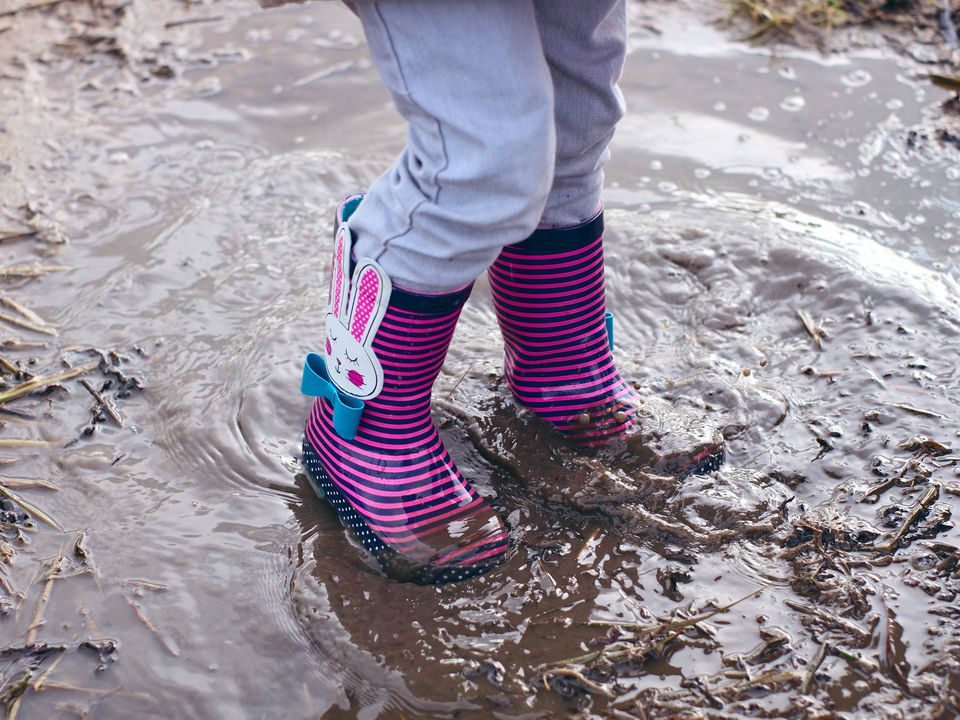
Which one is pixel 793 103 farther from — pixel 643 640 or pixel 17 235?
pixel 17 235

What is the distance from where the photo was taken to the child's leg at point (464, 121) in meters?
1.25

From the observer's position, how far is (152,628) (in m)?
1.54

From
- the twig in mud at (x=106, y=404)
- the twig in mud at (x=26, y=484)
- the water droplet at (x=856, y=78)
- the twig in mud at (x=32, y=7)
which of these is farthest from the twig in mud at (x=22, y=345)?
the water droplet at (x=856, y=78)

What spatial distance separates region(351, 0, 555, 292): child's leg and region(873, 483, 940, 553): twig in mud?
859 millimetres

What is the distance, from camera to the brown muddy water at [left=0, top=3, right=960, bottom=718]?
4.77 ft

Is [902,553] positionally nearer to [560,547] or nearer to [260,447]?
[560,547]

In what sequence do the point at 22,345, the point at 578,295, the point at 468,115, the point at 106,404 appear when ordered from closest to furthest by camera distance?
1. the point at 468,115
2. the point at 578,295
3. the point at 106,404
4. the point at 22,345

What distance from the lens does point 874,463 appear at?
71.2 inches

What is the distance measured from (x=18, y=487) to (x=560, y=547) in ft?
3.54

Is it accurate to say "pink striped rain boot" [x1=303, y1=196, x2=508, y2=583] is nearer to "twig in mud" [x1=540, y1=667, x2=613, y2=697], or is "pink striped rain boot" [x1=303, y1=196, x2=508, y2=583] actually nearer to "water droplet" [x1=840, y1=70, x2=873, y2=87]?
"twig in mud" [x1=540, y1=667, x2=613, y2=697]

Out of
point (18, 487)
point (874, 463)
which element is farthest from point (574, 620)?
point (18, 487)

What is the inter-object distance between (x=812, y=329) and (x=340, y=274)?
1200mm

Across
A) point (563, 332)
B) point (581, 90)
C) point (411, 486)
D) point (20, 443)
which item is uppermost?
point (581, 90)

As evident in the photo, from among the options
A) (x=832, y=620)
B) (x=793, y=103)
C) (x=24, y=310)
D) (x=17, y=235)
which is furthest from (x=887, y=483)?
(x=17, y=235)
